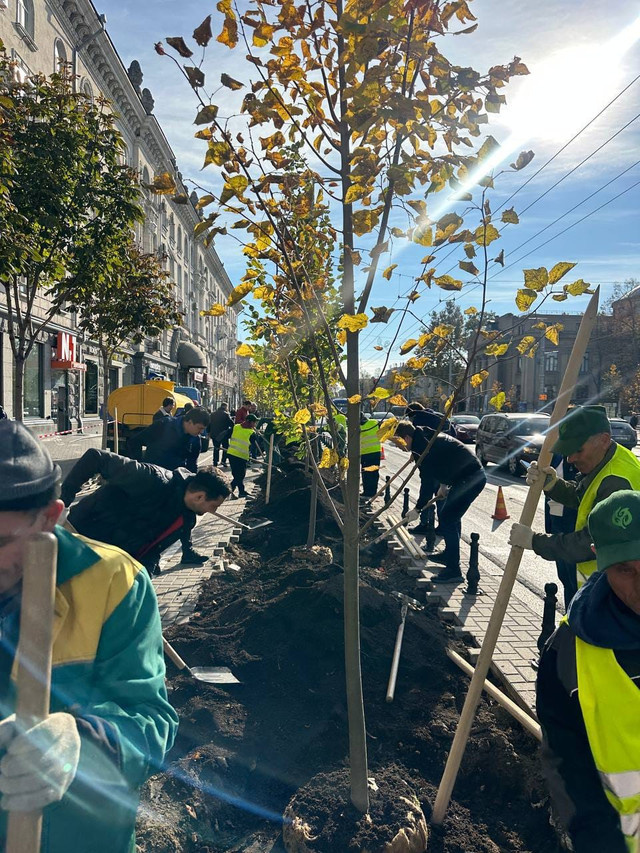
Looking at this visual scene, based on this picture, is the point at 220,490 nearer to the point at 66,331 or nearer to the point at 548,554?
the point at 548,554

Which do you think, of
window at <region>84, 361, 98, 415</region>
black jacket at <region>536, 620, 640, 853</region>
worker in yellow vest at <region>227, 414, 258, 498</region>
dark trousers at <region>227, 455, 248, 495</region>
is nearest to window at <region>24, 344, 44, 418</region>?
window at <region>84, 361, 98, 415</region>

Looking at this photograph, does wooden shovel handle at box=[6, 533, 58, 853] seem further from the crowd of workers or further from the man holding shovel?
the man holding shovel

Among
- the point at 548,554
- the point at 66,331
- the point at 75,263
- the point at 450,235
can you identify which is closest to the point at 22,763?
the point at 450,235

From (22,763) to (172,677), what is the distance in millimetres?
3177

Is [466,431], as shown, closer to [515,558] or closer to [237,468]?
[237,468]

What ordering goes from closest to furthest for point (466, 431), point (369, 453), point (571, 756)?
point (571, 756) → point (369, 453) → point (466, 431)

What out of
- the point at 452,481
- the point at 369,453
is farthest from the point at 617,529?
the point at 369,453

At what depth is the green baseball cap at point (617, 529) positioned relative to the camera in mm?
1592

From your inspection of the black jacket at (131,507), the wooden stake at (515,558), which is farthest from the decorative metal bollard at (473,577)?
the wooden stake at (515,558)

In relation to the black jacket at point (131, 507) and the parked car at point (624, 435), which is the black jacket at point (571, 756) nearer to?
the black jacket at point (131, 507)

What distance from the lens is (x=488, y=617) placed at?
5.68m

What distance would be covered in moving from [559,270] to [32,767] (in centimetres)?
217

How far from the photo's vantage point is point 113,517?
4191 mm

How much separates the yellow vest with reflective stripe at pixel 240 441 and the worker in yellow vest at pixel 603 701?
9.42 metres
